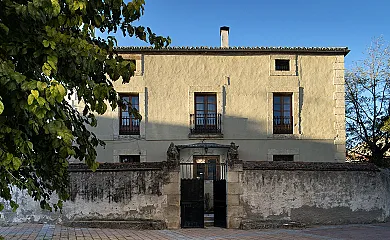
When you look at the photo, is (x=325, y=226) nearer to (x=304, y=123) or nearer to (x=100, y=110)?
(x=304, y=123)

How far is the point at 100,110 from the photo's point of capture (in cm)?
374

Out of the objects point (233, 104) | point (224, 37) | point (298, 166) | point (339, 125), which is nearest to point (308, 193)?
point (298, 166)

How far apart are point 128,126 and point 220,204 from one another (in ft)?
23.4

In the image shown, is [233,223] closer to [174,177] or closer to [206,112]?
[174,177]

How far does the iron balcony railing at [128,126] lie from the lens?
16938 mm

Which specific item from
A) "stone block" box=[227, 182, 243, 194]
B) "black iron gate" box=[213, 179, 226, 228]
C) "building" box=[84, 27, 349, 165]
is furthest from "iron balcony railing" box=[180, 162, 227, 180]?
"stone block" box=[227, 182, 243, 194]

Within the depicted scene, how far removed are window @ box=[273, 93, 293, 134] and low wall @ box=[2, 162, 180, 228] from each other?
7591 mm

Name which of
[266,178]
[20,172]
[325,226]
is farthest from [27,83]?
[325,226]

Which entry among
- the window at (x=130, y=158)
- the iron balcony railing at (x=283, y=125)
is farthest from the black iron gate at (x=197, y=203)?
the iron balcony railing at (x=283, y=125)

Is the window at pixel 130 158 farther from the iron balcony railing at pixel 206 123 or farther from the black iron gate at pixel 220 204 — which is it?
the black iron gate at pixel 220 204

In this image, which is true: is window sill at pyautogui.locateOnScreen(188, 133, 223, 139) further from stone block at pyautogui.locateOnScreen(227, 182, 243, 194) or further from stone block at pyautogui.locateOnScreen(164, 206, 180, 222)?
stone block at pyautogui.locateOnScreen(164, 206, 180, 222)

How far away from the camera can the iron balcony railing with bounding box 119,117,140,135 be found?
16.9m

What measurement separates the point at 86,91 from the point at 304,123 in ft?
47.6

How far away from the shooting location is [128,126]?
1703 centimetres
